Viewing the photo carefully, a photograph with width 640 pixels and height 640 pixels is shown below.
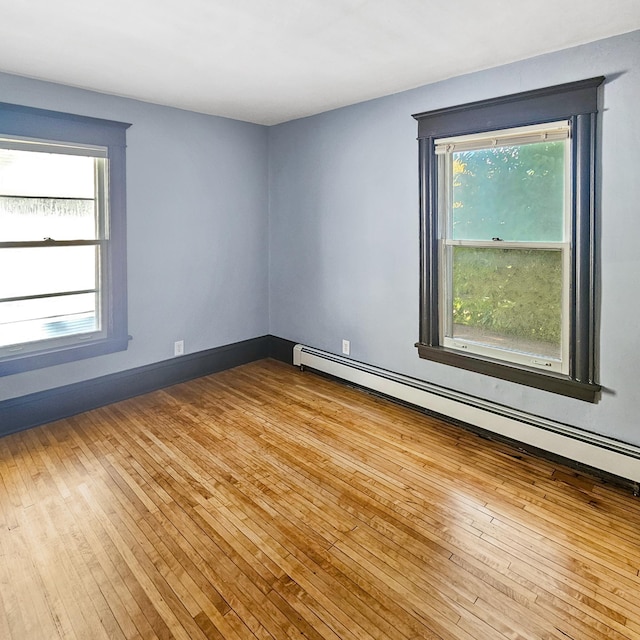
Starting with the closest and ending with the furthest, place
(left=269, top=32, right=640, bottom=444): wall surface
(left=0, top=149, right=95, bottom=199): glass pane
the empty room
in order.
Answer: the empty room < (left=269, top=32, right=640, bottom=444): wall surface < (left=0, top=149, right=95, bottom=199): glass pane

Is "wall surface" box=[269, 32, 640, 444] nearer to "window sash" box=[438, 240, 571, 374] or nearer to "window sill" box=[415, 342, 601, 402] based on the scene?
"window sill" box=[415, 342, 601, 402]

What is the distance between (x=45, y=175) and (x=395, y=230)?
2.57m

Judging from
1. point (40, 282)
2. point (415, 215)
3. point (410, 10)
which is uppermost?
point (410, 10)

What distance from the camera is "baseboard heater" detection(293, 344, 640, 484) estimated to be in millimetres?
2602

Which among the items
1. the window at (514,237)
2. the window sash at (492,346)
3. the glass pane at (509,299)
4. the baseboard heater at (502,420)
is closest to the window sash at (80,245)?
the baseboard heater at (502,420)

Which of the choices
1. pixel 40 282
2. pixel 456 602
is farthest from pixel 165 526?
pixel 40 282

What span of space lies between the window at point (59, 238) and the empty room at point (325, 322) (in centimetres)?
2

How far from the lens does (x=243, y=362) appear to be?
15.7 feet

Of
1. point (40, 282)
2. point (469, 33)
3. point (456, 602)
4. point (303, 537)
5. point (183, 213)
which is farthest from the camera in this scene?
point (183, 213)

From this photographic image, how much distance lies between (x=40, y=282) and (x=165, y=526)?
2.13m

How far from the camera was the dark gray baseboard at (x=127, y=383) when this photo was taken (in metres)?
3.33

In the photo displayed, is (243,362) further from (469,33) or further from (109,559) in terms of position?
A: (469,33)

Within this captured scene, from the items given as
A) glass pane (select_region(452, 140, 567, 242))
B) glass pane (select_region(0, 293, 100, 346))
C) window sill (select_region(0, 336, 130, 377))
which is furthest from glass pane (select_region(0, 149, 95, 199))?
glass pane (select_region(452, 140, 567, 242))

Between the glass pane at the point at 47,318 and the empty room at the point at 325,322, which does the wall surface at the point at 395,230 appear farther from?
the glass pane at the point at 47,318
